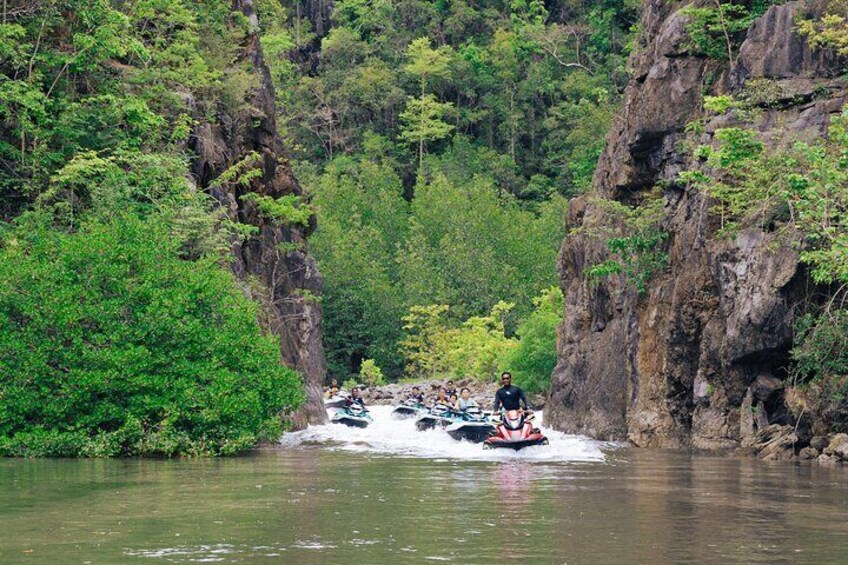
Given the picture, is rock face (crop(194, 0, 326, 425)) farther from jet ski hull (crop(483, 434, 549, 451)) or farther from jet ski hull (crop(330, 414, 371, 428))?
jet ski hull (crop(483, 434, 549, 451))

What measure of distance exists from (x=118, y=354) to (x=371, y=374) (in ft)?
161

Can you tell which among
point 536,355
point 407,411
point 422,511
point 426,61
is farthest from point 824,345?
point 426,61

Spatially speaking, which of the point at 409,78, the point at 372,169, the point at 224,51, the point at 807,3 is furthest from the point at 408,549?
the point at 409,78

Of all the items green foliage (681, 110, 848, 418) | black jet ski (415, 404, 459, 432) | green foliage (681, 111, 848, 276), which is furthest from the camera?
black jet ski (415, 404, 459, 432)

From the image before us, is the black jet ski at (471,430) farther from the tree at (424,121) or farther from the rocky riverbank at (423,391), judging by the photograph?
the tree at (424,121)

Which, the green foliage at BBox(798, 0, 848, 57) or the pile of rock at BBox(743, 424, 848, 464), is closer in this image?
the pile of rock at BBox(743, 424, 848, 464)

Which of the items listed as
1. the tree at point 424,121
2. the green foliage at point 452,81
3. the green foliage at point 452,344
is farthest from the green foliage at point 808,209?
the tree at point 424,121

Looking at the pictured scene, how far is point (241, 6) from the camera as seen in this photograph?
47375 mm

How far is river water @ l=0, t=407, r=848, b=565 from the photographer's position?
13.7 meters

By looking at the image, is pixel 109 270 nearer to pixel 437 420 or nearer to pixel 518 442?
pixel 518 442

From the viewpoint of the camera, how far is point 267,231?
4488 cm

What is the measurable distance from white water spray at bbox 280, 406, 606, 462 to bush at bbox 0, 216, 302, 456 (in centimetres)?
487

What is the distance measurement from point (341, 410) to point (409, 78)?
60831 millimetres

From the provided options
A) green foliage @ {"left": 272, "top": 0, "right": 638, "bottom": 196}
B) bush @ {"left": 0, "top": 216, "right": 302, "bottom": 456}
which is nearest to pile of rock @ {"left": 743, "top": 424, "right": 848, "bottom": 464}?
bush @ {"left": 0, "top": 216, "right": 302, "bottom": 456}
